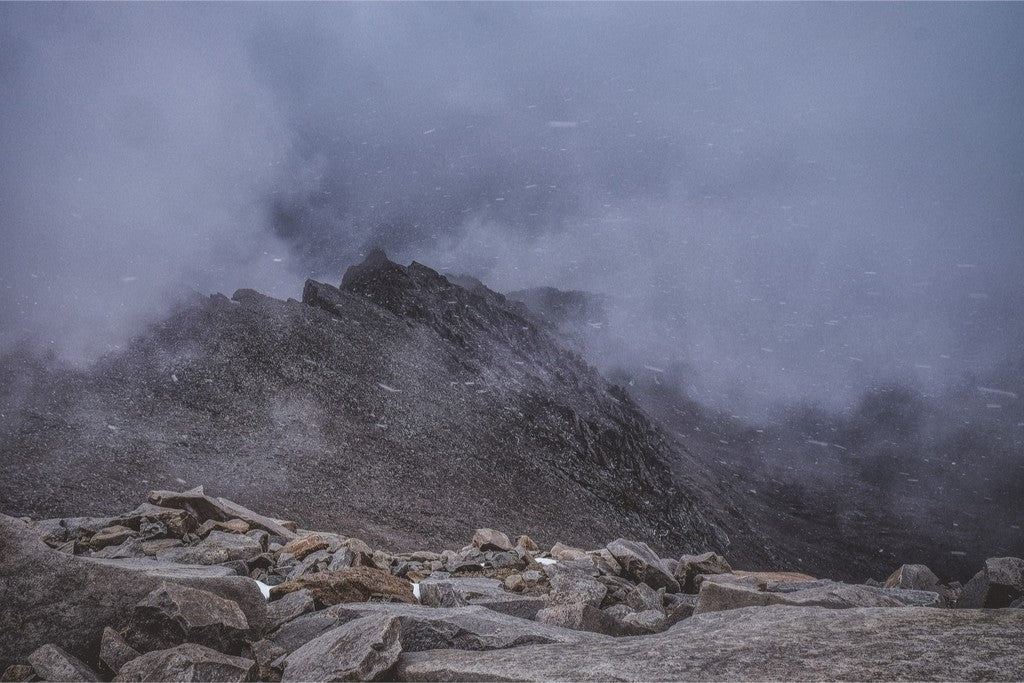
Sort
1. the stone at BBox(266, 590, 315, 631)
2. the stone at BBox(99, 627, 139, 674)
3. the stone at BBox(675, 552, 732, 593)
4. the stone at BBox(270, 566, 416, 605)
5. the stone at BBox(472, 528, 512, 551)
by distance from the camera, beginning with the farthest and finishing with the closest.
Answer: the stone at BBox(472, 528, 512, 551) → the stone at BBox(675, 552, 732, 593) → the stone at BBox(270, 566, 416, 605) → the stone at BBox(266, 590, 315, 631) → the stone at BBox(99, 627, 139, 674)

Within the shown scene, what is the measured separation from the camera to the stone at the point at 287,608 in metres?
4.96

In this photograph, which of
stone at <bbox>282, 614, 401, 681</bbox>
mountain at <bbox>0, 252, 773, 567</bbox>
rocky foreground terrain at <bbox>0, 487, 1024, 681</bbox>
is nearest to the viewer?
rocky foreground terrain at <bbox>0, 487, 1024, 681</bbox>

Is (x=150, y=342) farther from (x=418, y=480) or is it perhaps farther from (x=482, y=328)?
(x=482, y=328)

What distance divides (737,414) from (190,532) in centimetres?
18103

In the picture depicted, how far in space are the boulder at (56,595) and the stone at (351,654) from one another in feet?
3.84

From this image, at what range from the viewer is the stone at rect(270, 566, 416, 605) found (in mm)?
5875

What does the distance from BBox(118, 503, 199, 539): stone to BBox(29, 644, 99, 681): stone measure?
7.25m

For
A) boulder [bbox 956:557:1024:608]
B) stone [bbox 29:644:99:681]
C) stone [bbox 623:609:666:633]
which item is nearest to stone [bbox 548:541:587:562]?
stone [bbox 623:609:666:633]

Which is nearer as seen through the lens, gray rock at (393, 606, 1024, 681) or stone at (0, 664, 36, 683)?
gray rock at (393, 606, 1024, 681)

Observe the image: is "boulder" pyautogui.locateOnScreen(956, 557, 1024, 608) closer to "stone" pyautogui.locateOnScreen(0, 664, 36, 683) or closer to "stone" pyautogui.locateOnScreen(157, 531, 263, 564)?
"stone" pyautogui.locateOnScreen(0, 664, 36, 683)

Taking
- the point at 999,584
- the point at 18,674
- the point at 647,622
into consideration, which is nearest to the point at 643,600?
the point at 647,622

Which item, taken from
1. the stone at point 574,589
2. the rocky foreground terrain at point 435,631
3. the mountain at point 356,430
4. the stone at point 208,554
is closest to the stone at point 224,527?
the stone at point 208,554

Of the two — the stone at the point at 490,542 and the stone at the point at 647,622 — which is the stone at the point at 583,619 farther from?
the stone at the point at 490,542

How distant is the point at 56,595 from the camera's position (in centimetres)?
416
